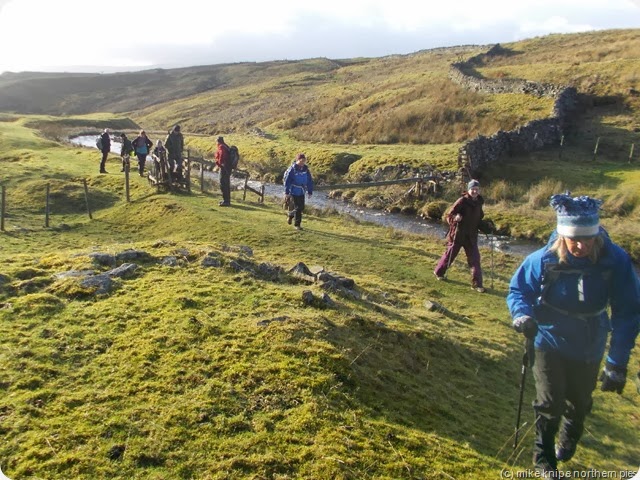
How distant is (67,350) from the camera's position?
7289mm

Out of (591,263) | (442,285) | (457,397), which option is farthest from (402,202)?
(591,263)

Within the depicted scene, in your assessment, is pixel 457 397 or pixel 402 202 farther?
pixel 402 202

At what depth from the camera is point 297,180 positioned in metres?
17.4

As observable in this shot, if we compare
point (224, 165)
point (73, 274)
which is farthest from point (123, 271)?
point (224, 165)

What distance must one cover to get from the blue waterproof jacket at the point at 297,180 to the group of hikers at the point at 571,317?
1237 cm

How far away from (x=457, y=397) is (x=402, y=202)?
22332mm

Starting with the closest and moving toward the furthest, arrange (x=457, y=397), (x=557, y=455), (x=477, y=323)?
(x=557, y=455) → (x=457, y=397) → (x=477, y=323)

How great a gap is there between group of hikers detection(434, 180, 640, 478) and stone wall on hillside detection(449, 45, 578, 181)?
25257 millimetres

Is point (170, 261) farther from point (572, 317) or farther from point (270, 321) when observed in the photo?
point (572, 317)

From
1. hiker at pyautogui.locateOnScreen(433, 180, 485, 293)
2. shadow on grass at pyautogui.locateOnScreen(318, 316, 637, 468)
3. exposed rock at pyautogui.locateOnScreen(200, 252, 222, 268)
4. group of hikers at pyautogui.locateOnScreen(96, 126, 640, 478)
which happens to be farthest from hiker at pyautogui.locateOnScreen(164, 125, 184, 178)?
group of hikers at pyautogui.locateOnScreen(96, 126, 640, 478)

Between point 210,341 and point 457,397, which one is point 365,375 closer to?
point 457,397

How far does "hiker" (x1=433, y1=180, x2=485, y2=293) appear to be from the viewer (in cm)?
1300

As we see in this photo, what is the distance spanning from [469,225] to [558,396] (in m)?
8.28

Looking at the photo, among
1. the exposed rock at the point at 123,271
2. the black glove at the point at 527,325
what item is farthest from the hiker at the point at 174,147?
the black glove at the point at 527,325
